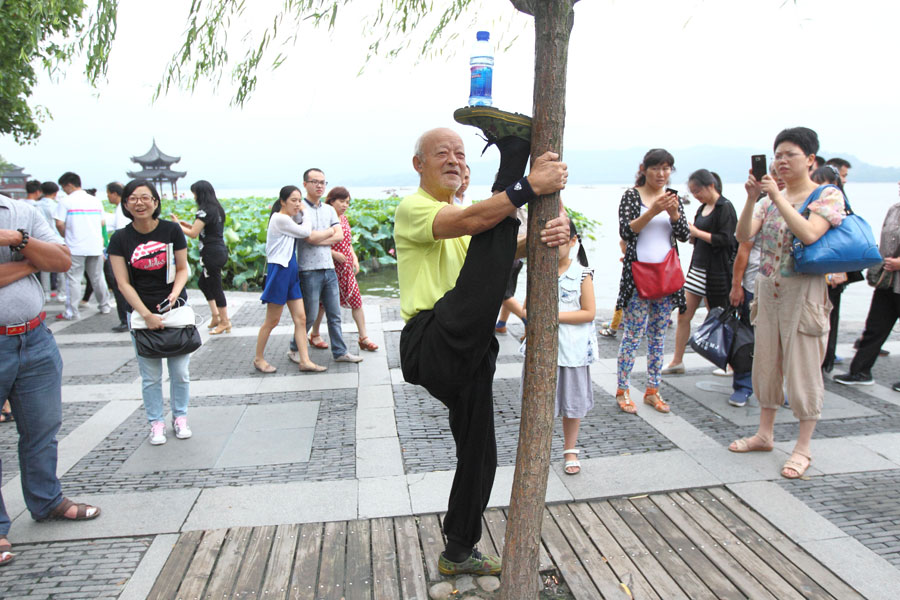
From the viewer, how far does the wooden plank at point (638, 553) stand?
2.72 metres

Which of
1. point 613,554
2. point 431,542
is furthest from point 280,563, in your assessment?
point 613,554

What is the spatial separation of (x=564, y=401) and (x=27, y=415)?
306 centimetres

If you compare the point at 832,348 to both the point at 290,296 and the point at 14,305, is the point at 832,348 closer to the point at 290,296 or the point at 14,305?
the point at 290,296

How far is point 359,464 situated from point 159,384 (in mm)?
1633

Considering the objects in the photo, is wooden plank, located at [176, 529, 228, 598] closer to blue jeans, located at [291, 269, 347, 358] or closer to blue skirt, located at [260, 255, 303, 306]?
blue skirt, located at [260, 255, 303, 306]

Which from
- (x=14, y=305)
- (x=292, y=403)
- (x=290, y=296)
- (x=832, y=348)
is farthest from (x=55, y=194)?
(x=832, y=348)

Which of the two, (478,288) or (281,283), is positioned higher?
(478,288)

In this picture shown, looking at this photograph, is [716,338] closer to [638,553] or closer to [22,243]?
[638,553]

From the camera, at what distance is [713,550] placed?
3000 millimetres

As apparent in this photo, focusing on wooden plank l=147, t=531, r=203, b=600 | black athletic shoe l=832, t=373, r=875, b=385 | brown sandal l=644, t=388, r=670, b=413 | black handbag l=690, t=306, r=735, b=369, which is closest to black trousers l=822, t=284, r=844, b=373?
black athletic shoe l=832, t=373, r=875, b=385

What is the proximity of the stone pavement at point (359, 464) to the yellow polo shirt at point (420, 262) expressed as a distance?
1450 mm

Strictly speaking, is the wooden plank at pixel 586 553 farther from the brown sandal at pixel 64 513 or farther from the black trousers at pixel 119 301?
the black trousers at pixel 119 301

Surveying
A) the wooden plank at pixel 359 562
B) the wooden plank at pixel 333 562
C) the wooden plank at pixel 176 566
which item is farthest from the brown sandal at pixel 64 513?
the wooden plank at pixel 359 562

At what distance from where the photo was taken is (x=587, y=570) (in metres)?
2.88
